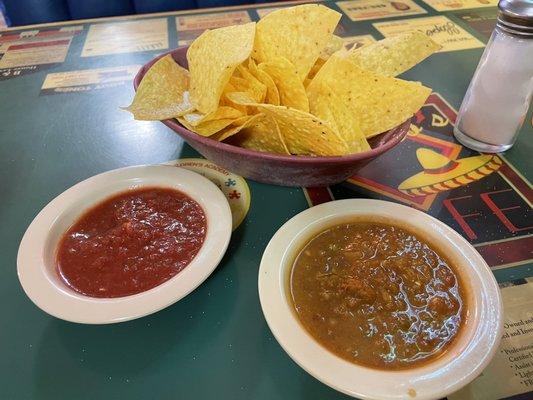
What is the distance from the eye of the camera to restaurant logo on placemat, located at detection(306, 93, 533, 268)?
40.7 inches

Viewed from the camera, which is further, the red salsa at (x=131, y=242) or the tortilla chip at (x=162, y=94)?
the tortilla chip at (x=162, y=94)

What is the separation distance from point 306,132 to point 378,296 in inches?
15.2

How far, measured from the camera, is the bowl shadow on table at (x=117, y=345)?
0.77 meters

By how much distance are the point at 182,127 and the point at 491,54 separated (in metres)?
0.84

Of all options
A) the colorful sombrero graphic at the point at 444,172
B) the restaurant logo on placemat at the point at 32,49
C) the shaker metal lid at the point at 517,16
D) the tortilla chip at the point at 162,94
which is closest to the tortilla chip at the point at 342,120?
the colorful sombrero graphic at the point at 444,172

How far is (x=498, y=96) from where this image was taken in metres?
1.20

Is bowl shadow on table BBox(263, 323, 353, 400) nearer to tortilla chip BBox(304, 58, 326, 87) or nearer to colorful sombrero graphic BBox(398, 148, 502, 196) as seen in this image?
colorful sombrero graphic BBox(398, 148, 502, 196)

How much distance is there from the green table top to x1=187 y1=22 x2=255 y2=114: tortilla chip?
0.74 feet

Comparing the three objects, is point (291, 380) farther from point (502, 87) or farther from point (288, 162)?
point (502, 87)

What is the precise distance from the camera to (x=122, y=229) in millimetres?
899

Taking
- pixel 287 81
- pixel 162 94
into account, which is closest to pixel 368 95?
pixel 287 81

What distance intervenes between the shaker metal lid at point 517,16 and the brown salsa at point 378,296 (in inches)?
24.2

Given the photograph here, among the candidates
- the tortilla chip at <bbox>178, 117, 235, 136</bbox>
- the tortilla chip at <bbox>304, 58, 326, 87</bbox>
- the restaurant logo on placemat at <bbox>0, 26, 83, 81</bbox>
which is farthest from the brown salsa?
the restaurant logo on placemat at <bbox>0, 26, 83, 81</bbox>

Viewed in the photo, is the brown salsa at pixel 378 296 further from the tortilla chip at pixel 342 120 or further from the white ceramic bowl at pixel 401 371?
the tortilla chip at pixel 342 120
